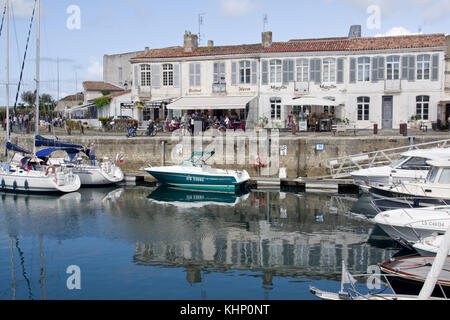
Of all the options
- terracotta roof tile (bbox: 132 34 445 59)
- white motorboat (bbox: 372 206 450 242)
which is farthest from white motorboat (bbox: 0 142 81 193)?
white motorboat (bbox: 372 206 450 242)

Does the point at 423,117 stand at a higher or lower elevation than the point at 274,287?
higher

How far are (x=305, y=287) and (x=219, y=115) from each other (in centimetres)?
2306

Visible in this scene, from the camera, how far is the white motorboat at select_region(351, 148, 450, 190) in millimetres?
21344

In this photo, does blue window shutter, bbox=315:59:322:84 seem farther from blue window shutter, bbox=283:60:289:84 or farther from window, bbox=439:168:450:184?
window, bbox=439:168:450:184

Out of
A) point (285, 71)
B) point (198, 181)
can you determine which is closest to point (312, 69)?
point (285, 71)

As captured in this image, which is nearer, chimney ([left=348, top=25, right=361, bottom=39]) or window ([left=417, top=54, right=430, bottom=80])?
window ([left=417, top=54, right=430, bottom=80])

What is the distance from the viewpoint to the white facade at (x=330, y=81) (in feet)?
105

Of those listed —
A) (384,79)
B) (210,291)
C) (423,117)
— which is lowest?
(210,291)

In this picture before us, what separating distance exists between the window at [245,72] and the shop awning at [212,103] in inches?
57.6

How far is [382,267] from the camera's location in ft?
45.0

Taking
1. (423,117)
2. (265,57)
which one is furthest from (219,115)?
(423,117)

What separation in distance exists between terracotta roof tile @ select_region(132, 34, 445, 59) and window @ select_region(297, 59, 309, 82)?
0.76 meters

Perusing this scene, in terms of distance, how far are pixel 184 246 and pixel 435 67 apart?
22202 mm
